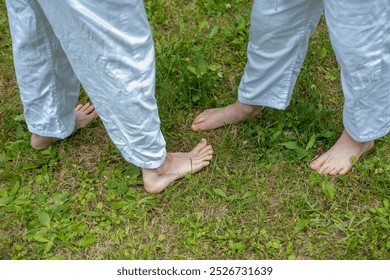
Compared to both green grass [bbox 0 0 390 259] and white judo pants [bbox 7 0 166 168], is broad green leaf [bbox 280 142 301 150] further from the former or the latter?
white judo pants [bbox 7 0 166 168]

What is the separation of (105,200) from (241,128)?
2.21ft

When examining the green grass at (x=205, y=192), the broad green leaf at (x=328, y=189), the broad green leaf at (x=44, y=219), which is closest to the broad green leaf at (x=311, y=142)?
the green grass at (x=205, y=192)

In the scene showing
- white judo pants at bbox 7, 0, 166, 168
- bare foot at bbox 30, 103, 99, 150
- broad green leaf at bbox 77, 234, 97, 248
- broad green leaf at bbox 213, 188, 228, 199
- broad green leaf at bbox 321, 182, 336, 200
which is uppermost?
white judo pants at bbox 7, 0, 166, 168

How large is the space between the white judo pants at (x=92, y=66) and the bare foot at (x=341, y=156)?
68 cm

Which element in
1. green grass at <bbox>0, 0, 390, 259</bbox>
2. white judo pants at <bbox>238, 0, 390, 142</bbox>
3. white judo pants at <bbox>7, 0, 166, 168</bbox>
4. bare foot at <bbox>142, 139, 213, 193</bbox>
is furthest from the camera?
bare foot at <bbox>142, 139, 213, 193</bbox>

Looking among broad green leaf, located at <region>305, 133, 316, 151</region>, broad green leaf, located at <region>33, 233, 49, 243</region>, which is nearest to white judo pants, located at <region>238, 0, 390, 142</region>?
broad green leaf, located at <region>305, 133, 316, 151</region>

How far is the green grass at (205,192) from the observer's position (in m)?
2.19

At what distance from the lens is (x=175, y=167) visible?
235cm

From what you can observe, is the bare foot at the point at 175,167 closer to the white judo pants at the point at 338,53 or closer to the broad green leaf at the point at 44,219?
the white judo pants at the point at 338,53

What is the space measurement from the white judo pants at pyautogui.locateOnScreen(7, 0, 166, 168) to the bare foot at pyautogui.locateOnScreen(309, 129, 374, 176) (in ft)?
2.22

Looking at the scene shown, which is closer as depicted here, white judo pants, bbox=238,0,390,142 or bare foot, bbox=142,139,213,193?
white judo pants, bbox=238,0,390,142

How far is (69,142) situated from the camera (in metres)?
2.51

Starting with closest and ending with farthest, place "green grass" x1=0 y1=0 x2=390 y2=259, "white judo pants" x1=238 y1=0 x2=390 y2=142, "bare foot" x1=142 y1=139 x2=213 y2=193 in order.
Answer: "white judo pants" x1=238 y1=0 x2=390 y2=142 < "green grass" x1=0 y1=0 x2=390 y2=259 < "bare foot" x1=142 y1=139 x2=213 y2=193

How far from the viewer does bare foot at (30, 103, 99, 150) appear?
2434 mm
